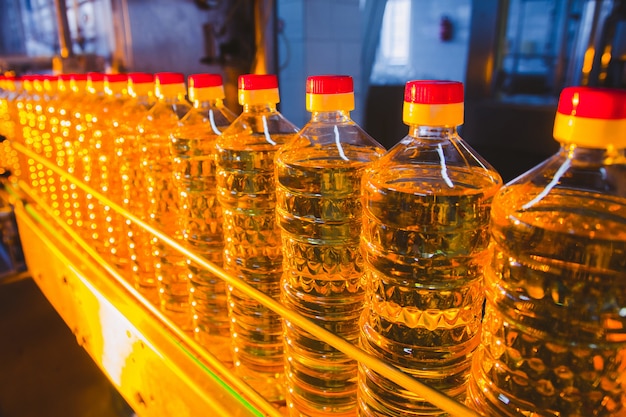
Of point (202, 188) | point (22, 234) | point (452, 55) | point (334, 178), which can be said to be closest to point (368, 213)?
point (334, 178)

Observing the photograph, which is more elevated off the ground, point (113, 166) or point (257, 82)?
point (257, 82)

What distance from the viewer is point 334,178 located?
82 cm

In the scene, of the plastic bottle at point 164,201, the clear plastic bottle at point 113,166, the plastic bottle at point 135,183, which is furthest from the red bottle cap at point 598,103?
the clear plastic bottle at point 113,166

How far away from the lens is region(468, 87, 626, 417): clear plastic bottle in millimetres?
503

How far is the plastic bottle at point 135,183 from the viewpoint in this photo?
131 centimetres

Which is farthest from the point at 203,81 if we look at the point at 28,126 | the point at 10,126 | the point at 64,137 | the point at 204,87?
the point at 10,126

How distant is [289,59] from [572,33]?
266 centimetres

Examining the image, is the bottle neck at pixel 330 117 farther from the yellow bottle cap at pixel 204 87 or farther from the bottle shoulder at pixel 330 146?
the yellow bottle cap at pixel 204 87

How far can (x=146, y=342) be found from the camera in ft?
3.37

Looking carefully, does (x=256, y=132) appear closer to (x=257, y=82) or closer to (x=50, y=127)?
(x=257, y=82)

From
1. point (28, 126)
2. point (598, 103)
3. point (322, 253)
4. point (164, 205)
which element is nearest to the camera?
point (598, 103)

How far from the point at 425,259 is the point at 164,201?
32.5 inches

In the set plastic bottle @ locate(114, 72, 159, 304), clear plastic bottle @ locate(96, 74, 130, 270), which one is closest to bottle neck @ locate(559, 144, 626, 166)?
plastic bottle @ locate(114, 72, 159, 304)

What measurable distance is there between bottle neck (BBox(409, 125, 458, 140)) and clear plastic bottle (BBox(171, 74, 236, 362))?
0.53 m
